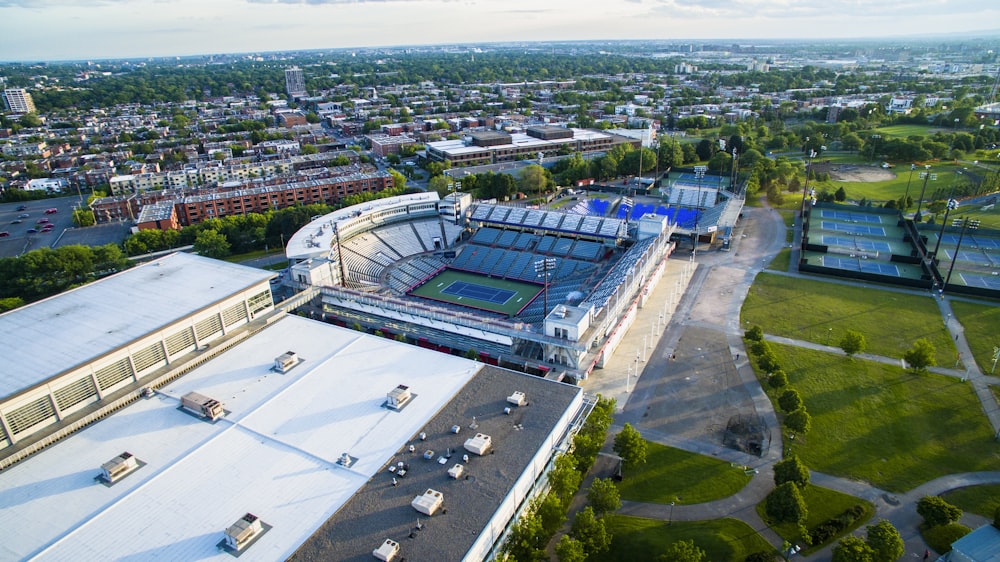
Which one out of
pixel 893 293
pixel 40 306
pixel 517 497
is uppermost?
pixel 40 306

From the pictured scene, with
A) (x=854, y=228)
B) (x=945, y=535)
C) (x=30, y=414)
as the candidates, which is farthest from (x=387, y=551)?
(x=854, y=228)

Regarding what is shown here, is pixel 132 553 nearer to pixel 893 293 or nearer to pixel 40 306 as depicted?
pixel 40 306

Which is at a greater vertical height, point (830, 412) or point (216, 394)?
point (216, 394)

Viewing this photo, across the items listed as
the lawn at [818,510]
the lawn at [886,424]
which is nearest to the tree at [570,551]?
the lawn at [818,510]

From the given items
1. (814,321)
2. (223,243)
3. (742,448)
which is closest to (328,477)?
(742,448)

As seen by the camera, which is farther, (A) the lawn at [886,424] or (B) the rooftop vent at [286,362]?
(B) the rooftop vent at [286,362]

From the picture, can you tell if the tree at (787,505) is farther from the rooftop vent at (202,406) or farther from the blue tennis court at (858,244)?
the blue tennis court at (858,244)

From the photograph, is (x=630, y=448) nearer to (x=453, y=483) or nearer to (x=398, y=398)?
(x=453, y=483)
